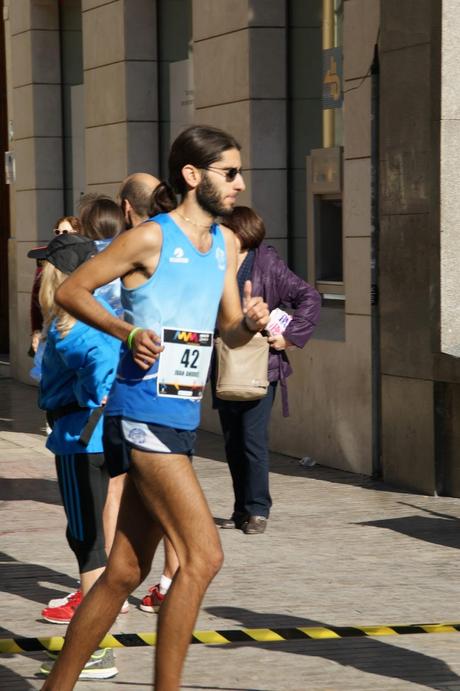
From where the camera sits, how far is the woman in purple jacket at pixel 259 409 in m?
9.08

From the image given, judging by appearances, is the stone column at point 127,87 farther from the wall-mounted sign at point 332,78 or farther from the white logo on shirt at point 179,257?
the white logo on shirt at point 179,257

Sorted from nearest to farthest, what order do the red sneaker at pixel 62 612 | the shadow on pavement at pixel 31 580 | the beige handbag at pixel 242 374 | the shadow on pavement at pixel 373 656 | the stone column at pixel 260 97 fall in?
the shadow on pavement at pixel 373 656 < the red sneaker at pixel 62 612 < the shadow on pavement at pixel 31 580 < the beige handbag at pixel 242 374 < the stone column at pixel 260 97

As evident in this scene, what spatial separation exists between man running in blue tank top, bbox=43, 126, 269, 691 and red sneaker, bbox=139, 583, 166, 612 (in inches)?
76.6

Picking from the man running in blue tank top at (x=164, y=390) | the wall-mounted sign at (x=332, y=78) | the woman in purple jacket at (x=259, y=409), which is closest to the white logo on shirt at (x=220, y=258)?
the man running in blue tank top at (x=164, y=390)

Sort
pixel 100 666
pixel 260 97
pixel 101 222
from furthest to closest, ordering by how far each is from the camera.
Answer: pixel 260 97 < pixel 101 222 < pixel 100 666

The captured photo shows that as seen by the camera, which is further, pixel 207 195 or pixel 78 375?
pixel 78 375

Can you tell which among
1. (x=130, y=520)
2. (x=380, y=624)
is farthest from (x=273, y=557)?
(x=130, y=520)

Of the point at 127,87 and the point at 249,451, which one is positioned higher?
the point at 127,87

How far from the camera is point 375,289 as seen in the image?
10891 millimetres

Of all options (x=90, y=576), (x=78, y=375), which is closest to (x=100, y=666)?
(x=90, y=576)

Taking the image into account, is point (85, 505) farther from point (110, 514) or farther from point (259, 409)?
point (259, 409)

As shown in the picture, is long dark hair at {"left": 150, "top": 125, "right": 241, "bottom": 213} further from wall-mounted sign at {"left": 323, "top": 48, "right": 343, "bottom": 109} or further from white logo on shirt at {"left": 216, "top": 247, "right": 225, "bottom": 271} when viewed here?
wall-mounted sign at {"left": 323, "top": 48, "right": 343, "bottom": 109}

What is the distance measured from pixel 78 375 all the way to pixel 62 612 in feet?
3.61

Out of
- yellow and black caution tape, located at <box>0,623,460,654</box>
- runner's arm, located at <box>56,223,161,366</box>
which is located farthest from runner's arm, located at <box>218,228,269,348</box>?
yellow and black caution tape, located at <box>0,623,460,654</box>
